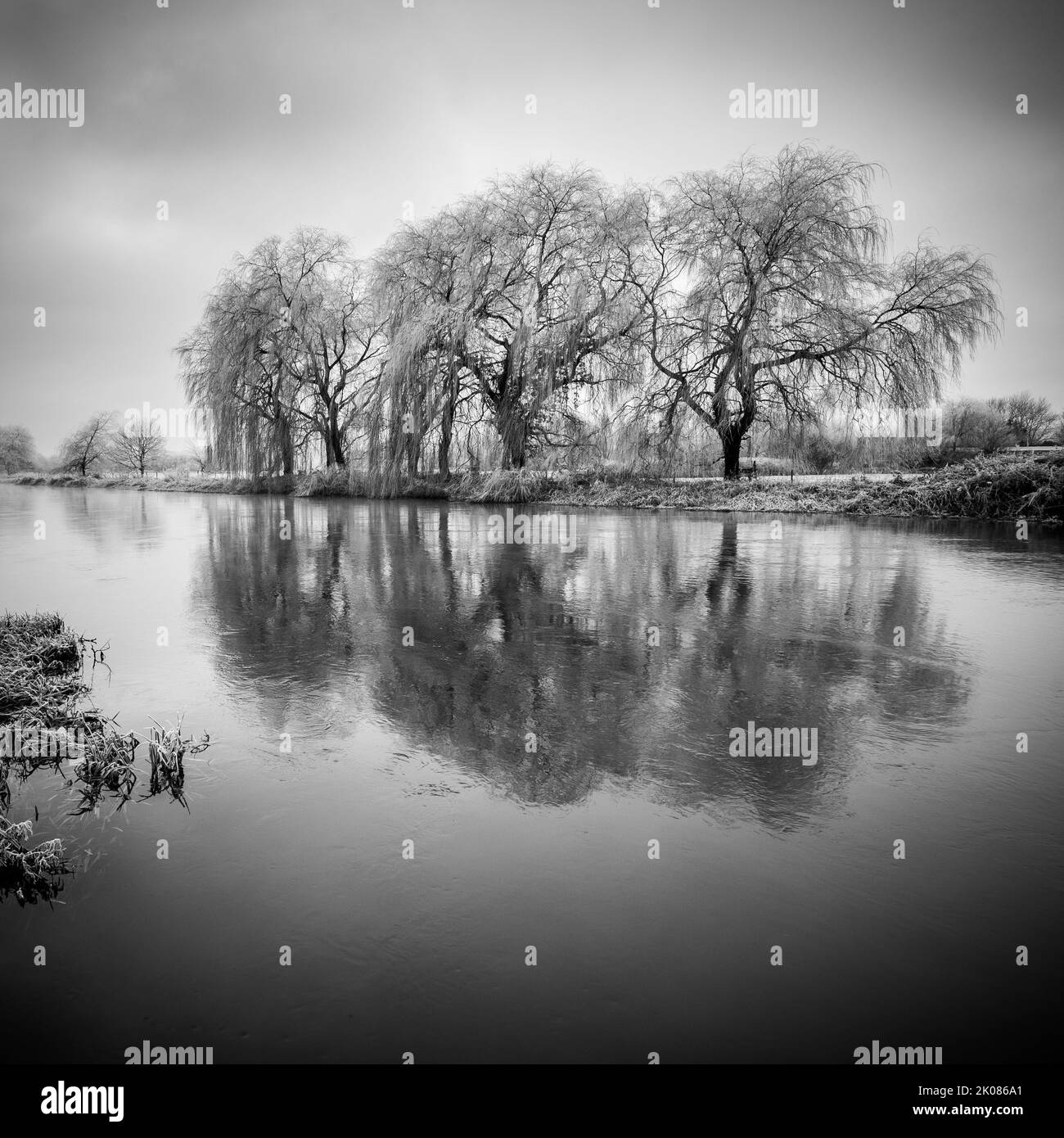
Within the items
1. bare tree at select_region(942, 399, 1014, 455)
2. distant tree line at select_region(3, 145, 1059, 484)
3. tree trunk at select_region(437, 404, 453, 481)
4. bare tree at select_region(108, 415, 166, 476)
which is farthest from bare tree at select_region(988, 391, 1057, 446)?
bare tree at select_region(108, 415, 166, 476)

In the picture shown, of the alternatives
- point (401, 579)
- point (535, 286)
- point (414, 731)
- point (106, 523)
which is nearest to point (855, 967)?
point (414, 731)

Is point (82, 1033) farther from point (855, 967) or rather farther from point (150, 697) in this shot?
point (150, 697)

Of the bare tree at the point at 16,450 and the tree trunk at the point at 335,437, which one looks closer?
the tree trunk at the point at 335,437

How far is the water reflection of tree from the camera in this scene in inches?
151

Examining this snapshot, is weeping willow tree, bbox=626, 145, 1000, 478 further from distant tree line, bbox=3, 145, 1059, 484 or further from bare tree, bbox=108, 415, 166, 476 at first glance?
bare tree, bbox=108, 415, 166, 476

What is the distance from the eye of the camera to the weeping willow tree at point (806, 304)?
21.3 meters

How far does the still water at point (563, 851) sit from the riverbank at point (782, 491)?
12948 mm
